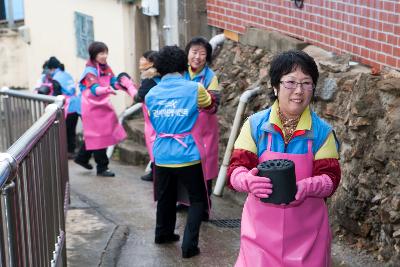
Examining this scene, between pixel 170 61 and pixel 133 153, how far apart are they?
4.56m

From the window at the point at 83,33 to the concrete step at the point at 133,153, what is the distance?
3016 mm

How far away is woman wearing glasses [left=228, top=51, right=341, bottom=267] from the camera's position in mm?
3984

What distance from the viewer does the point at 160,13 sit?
426 inches

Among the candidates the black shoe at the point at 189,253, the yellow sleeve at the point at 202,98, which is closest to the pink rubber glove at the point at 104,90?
the yellow sleeve at the point at 202,98

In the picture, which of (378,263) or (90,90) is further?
(90,90)

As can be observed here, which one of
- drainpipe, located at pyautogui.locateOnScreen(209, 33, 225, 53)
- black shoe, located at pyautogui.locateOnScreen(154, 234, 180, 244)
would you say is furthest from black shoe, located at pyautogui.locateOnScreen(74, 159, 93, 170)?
black shoe, located at pyautogui.locateOnScreen(154, 234, 180, 244)

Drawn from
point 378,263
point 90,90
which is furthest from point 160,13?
point 378,263

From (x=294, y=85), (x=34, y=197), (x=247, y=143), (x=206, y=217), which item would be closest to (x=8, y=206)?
(x=34, y=197)

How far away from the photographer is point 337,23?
6949 millimetres

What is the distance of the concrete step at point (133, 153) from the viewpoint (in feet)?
34.3

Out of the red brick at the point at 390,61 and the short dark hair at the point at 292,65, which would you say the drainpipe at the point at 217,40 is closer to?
the red brick at the point at 390,61

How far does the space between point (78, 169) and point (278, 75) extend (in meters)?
6.50

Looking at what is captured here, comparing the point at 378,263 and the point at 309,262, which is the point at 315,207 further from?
the point at 378,263

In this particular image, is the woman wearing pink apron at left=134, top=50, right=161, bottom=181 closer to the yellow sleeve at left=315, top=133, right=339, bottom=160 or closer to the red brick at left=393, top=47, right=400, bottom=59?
the red brick at left=393, top=47, right=400, bottom=59
